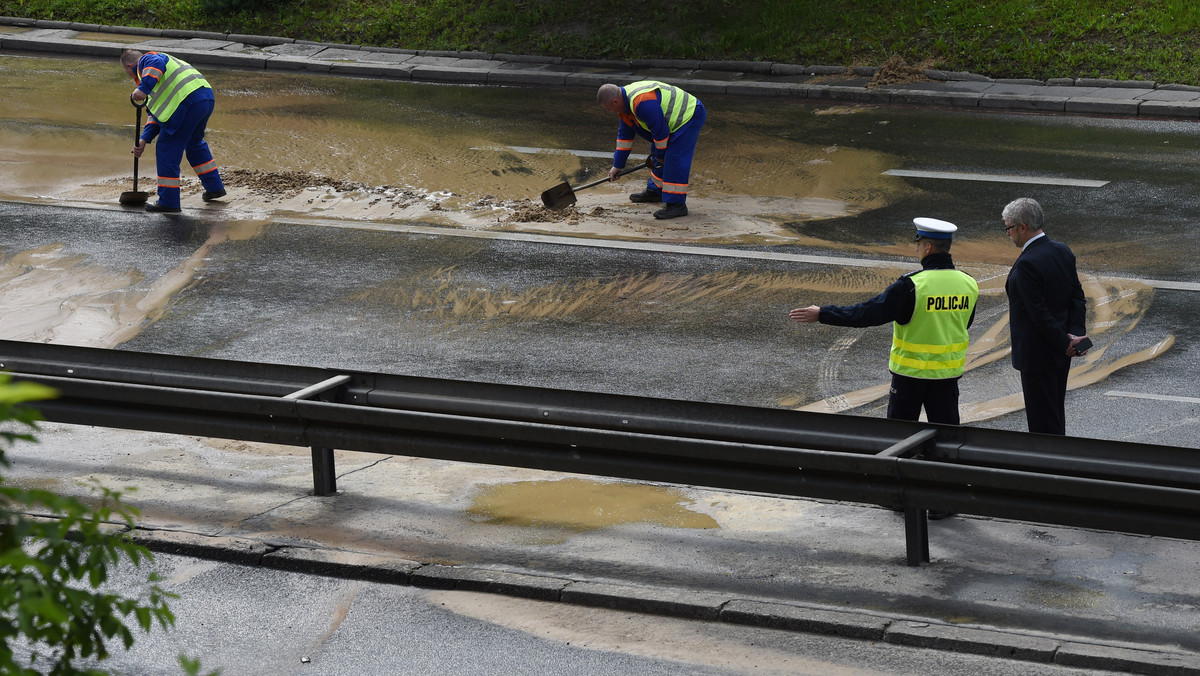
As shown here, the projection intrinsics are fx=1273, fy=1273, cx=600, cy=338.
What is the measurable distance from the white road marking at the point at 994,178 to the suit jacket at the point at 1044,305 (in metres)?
6.39

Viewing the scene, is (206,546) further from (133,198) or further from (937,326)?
(133,198)

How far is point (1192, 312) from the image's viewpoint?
956 cm

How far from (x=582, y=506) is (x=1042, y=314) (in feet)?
8.60

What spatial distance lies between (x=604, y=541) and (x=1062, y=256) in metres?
2.90

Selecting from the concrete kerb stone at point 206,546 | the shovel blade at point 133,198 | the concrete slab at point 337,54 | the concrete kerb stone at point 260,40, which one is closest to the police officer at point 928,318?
the concrete kerb stone at point 206,546

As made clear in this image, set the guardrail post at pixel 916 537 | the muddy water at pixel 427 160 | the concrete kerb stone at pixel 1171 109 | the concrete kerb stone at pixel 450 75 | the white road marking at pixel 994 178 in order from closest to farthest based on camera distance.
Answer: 1. the guardrail post at pixel 916 537
2. the muddy water at pixel 427 160
3. the white road marking at pixel 994 178
4. the concrete kerb stone at pixel 1171 109
5. the concrete kerb stone at pixel 450 75

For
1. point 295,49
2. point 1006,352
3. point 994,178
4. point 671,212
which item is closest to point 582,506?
point 1006,352

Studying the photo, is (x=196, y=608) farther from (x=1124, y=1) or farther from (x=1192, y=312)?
(x=1124, y=1)

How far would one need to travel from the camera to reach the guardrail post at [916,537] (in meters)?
5.68

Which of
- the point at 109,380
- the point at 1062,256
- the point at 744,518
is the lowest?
the point at 744,518

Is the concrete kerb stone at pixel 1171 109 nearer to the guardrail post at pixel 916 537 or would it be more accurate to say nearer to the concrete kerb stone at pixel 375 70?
the concrete kerb stone at pixel 375 70

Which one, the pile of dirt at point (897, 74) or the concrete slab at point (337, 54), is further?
the concrete slab at point (337, 54)

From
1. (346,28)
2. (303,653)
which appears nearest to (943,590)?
(303,653)

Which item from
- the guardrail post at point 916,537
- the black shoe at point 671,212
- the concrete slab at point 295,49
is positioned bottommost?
the guardrail post at point 916,537
